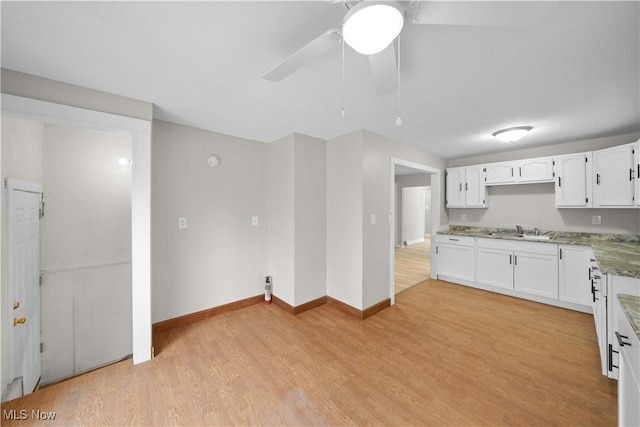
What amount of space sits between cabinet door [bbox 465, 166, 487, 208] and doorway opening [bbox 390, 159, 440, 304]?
49cm

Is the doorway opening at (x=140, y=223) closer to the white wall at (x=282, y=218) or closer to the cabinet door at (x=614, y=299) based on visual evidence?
the white wall at (x=282, y=218)

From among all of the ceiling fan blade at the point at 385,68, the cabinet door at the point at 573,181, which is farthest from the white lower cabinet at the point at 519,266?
the ceiling fan blade at the point at 385,68

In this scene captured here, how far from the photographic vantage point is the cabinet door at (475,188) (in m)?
4.07

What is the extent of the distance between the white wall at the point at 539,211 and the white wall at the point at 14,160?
5755mm

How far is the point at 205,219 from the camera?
2854mm

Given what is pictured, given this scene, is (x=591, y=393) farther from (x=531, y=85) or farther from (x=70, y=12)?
(x=70, y=12)

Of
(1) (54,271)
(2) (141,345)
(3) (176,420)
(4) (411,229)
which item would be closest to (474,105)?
(3) (176,420)

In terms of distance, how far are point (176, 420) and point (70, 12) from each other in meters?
2.38

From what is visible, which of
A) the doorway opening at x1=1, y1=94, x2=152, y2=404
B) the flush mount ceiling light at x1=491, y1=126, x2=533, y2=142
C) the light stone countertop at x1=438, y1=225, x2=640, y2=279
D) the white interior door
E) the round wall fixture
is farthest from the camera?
the round wall fixture

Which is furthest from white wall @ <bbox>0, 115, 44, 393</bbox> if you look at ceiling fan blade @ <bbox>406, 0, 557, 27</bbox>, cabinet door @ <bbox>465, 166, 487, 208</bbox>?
cabinet door @ <bbox>465, 166, 487, 208</bbox>

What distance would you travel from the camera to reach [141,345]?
204 cm

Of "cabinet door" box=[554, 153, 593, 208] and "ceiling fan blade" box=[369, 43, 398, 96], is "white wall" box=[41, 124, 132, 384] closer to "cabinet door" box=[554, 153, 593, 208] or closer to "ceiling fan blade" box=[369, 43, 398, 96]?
"ceiling fan blade" box=[369, 43, 398, 96]

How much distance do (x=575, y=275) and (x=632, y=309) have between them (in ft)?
8.95

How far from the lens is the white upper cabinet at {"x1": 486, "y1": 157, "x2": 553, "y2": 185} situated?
3443 millimetres
